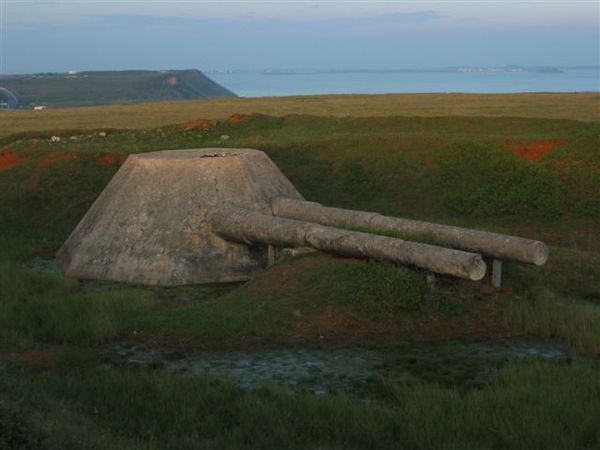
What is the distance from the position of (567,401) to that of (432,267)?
11.6 ft

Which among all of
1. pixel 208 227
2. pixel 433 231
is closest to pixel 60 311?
pixel 208 227

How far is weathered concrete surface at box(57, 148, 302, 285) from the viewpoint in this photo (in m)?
15.2

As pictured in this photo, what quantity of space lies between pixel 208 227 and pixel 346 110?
88.2ft

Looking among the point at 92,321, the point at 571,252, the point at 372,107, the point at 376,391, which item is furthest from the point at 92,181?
the point at 372,107

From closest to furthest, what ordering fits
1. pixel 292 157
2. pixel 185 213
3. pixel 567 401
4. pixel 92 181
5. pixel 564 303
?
pixel 567 401 → pixel 564 303 → pixel 185 213 → pixel 92 181 → pixel 292 157

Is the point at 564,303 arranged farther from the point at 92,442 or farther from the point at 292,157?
the point at 292,157

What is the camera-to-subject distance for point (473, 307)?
1229 cm

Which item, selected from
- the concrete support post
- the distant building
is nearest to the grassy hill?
the distant building

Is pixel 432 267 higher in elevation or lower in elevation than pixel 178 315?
higher

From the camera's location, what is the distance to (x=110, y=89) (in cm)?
13175

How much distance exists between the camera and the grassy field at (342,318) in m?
8.09

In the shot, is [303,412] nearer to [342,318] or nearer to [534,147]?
[342,318]

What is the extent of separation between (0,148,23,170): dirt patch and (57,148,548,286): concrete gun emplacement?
314 inches

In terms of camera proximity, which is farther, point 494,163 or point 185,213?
point 494,163
